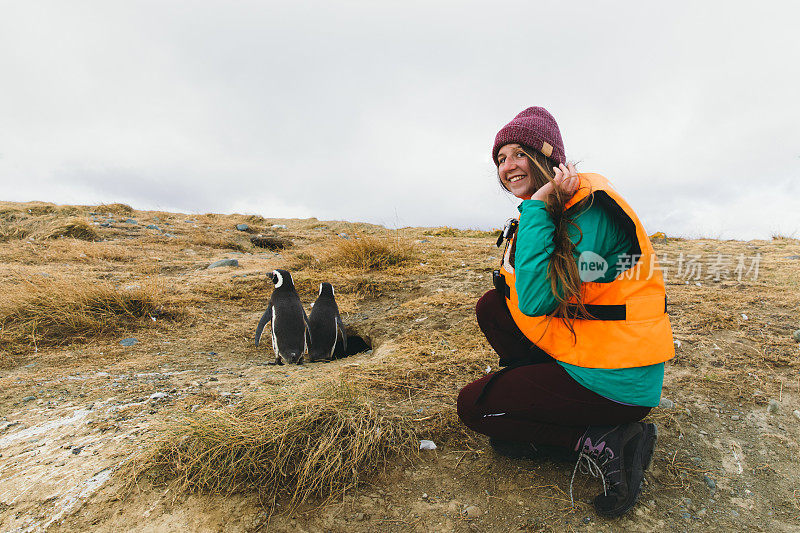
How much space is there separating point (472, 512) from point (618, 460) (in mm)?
656

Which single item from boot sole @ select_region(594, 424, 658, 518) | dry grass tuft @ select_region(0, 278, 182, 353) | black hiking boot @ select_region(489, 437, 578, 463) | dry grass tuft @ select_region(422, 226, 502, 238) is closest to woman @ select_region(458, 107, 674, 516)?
boot sole @ select_region(594, 424, 658, 518)

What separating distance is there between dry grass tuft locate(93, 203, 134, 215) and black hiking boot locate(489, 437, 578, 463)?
599 inches

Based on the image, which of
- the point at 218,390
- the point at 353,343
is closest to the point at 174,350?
the point at 218,390

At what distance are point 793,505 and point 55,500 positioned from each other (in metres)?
3.25

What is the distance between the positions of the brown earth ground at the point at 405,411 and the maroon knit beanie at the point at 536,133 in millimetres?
1523

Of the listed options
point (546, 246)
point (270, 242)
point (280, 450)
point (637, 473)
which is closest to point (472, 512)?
point (637, 473)

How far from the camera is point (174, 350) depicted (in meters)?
4.09

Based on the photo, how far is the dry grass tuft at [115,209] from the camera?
1353 centimetres

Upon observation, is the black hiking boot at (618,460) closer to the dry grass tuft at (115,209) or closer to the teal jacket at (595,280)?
the teal jacket at (595,280)

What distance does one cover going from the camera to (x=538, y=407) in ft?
6.21

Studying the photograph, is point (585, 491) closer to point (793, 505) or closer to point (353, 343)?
point (793, 505)

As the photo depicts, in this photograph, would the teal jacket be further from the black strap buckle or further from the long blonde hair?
the black strap buckle

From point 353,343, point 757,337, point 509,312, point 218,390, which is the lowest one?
point 353,343

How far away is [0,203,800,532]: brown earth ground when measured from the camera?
1803 millimetres
